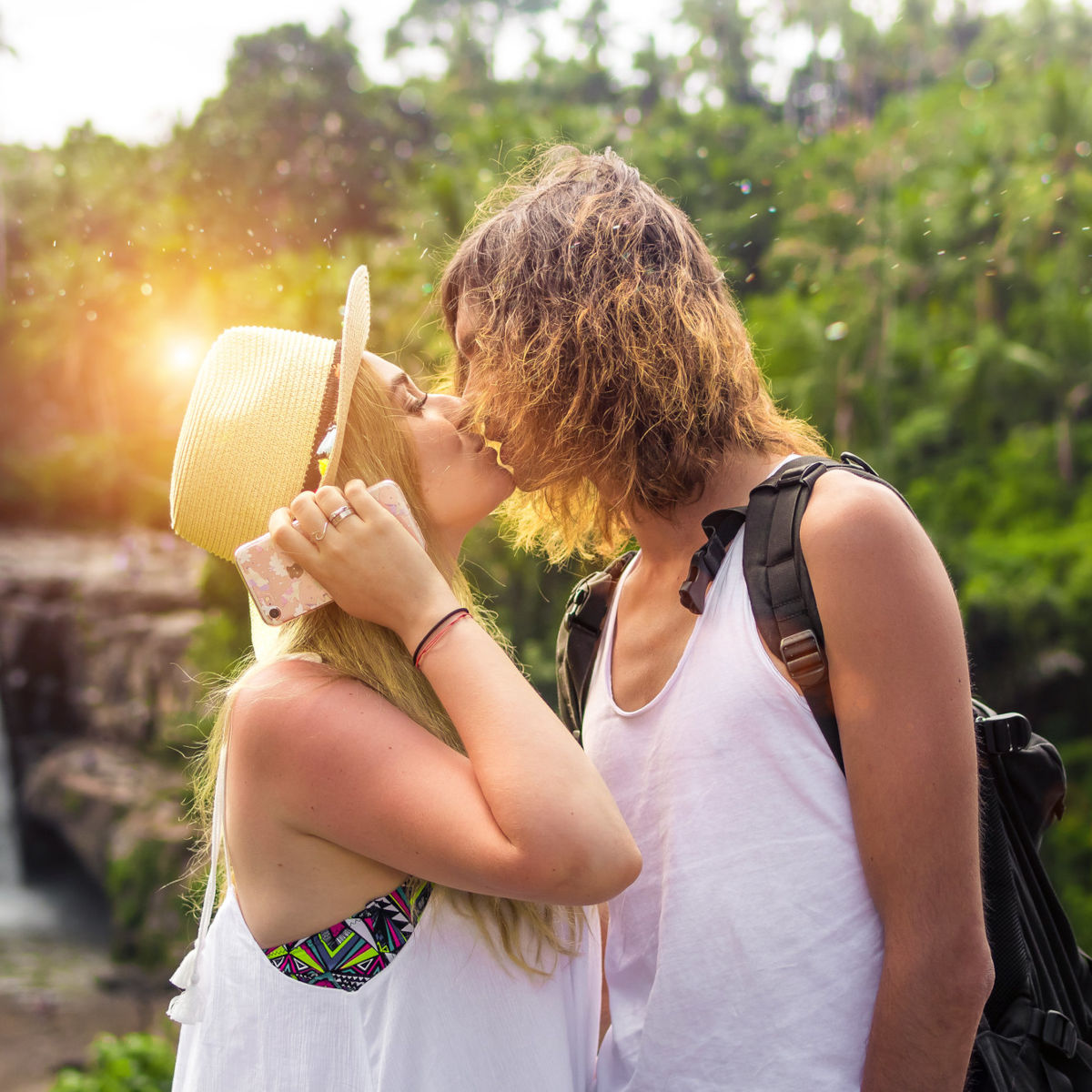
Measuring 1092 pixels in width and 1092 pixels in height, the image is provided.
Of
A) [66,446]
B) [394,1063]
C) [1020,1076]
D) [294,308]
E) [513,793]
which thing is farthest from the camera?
[66,446]

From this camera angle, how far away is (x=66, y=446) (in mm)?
16953

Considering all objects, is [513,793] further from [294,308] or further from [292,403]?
[294,308]

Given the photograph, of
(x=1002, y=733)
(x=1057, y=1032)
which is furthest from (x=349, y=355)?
(x=1057, y=1032)

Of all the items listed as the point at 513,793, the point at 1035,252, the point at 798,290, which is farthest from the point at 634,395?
the point at 1035,252

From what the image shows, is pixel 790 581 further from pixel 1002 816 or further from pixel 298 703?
pixel 298 703

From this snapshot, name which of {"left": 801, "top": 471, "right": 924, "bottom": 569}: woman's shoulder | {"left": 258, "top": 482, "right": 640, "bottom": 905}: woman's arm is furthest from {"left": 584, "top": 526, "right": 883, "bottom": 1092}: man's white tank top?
{"left": 258, "top": 482, "right": 640, "bottom": 905}: woman's arm

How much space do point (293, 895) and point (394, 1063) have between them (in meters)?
0.31

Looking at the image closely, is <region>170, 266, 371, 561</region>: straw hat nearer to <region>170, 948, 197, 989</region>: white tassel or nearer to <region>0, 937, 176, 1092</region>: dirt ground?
<region>170, 948, 197, 989</region>: white tassel

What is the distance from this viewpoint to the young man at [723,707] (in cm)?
142

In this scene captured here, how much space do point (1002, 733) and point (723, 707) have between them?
0.51m

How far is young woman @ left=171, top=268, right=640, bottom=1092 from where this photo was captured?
136 cm

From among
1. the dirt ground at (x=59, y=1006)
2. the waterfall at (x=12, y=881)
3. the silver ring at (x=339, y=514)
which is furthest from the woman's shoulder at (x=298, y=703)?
the waterfall at (x=12, y=881)

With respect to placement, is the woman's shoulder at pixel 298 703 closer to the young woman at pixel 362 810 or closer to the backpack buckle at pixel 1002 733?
the young woman at pixel 362 810

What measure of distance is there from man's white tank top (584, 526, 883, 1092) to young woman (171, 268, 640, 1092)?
0.68ft
